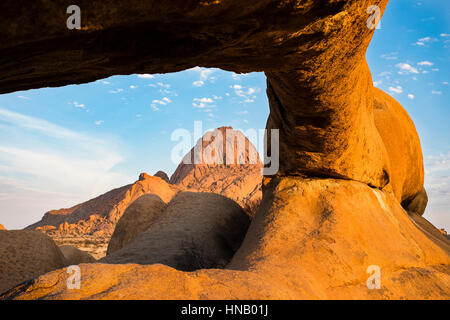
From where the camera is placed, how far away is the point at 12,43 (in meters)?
1.14

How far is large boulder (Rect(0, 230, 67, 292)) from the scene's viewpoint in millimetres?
2920

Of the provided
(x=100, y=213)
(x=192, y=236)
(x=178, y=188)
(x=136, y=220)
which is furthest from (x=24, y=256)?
(x=100, y=213)

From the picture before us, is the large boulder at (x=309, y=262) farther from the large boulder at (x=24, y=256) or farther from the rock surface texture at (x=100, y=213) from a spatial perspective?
the rock surface texture at (x=100, y=213)

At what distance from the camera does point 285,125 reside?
2.94m

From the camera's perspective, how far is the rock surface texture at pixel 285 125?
1.26 metres

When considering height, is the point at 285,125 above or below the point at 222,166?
below

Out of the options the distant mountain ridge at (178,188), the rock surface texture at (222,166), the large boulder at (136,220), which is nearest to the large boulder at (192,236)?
the large boulder at (136,220)

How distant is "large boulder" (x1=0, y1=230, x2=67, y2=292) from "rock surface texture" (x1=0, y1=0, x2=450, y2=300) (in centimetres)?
184

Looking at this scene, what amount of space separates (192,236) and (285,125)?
161 cm

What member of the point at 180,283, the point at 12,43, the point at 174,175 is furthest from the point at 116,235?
the point at 174,175

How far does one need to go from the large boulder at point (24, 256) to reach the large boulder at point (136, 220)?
3.15 feet

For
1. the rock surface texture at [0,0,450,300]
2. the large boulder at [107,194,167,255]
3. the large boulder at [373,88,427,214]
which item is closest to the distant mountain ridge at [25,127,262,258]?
the large boulder at [373,88,427,214]

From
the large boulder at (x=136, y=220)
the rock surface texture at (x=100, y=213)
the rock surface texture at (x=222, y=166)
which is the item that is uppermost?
the rock surface texture at (x=222, y=166)

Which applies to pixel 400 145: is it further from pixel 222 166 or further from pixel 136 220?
pixel 222 166
